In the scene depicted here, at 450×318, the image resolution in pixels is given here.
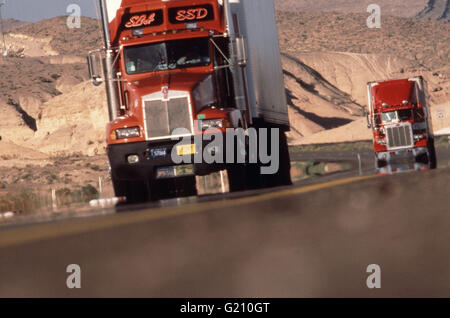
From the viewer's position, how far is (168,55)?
17.7m

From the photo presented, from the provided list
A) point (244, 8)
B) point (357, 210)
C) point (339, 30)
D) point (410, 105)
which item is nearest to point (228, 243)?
point (357, 210)

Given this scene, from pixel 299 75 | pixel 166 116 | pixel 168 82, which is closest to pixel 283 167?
pixel 166 116

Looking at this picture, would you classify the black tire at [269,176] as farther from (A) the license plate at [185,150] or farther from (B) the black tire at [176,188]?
(A) the license plate at [185,150]

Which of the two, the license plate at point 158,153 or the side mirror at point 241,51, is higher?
the side mirror at point 241,51

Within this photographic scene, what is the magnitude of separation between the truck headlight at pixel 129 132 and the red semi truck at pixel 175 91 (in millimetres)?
21

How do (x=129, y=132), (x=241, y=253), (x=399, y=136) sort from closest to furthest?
(x=241, y=253) < (x=129, y=132) < (x=399, y=136)

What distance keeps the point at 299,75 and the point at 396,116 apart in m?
72.9

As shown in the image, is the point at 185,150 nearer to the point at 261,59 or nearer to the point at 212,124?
the point at 212,124

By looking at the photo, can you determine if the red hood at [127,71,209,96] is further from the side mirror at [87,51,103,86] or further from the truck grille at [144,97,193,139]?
the side mirror at [87,51,103,86]

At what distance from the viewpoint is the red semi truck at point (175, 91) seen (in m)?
16.8

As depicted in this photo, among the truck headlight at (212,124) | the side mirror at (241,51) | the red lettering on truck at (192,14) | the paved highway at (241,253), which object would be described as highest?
the red lettering on truck at (192,14)

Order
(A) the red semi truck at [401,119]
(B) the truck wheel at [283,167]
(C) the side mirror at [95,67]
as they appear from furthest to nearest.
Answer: (A) the red semi truck at [401,119] → (B) the truck wheel at [283,167] → (C) the side mirror at [95,67]

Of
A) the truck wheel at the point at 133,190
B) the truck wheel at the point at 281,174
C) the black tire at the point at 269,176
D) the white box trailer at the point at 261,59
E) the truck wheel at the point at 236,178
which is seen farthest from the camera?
the truck wheel at the point at 281,174

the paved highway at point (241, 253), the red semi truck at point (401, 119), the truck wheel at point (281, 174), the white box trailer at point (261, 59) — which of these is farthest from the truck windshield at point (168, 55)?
the red semi truck at point (401, 119)
